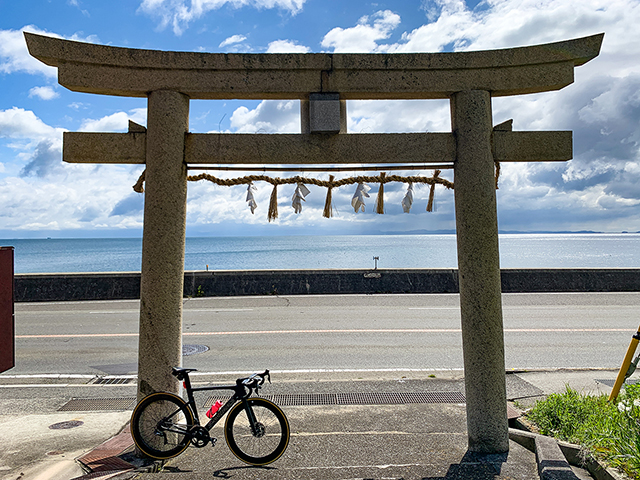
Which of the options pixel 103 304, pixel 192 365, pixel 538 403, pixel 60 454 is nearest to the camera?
pixel 60 454

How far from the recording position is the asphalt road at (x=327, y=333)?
8195 millimetres

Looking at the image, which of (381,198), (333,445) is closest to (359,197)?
(381,198)

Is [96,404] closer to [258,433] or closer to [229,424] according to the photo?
[229,424]

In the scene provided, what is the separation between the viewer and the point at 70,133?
4328 millimetres

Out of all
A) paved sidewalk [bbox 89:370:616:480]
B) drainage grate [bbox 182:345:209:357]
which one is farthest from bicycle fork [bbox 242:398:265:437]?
drainage grate [bbox 182:345:209:357]

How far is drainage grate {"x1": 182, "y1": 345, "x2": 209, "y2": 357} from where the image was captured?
28.9ft

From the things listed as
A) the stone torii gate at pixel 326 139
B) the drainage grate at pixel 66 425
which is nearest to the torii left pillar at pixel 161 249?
the stone torii gate at pixel 326 139

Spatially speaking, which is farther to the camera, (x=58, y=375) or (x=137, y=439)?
(x=58, y=375)

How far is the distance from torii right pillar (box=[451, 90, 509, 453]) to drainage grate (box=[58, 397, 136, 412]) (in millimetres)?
4404

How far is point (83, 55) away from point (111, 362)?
229 inches

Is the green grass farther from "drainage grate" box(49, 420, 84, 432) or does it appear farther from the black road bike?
"drainage grate" box(49, 420, 84, 432)

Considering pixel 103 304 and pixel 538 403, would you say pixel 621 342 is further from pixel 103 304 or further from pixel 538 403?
pixel 103 304

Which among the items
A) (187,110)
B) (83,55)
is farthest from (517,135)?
(83,55)

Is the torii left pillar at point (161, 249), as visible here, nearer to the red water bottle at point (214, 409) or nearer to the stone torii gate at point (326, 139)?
the stone torii gate at point (326, 139)
